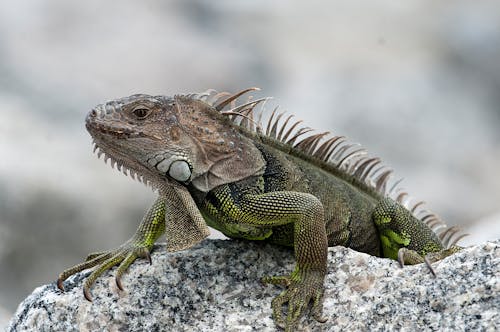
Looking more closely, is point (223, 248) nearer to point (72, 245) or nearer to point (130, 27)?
point (72, 245)

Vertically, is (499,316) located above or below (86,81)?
below

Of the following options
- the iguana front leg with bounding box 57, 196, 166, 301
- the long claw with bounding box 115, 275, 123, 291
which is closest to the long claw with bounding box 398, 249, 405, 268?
the iguana front leg with bounding box 57, 196, 166, 301

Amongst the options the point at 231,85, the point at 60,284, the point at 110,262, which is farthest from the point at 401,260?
the point at 231,85

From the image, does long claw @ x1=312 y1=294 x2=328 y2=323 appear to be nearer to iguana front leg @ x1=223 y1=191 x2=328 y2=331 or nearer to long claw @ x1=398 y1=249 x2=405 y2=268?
iguana front leg @ x1=223 y1=191 x2=328 y2=331

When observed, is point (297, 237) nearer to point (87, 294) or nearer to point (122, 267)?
point (122, 267)

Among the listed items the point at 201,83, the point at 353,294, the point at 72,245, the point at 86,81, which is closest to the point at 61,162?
the point at 72,245
